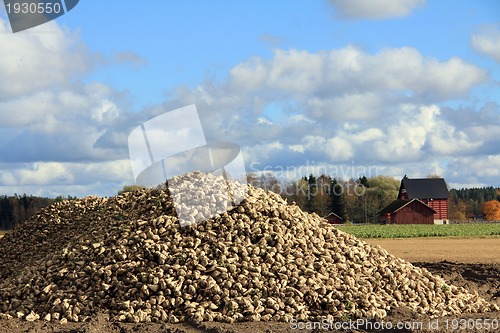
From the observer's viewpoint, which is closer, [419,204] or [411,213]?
[411,213]

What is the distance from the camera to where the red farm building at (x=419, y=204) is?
50.0 meters

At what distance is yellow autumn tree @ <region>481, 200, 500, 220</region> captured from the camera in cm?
7075

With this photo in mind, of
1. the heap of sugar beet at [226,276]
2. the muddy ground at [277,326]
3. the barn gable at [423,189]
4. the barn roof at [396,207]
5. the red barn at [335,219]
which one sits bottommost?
the muddy ground at [277,326]

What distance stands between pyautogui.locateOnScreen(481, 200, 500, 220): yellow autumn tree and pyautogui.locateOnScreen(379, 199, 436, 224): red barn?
947 inches

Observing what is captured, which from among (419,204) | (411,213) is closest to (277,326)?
(411,213)

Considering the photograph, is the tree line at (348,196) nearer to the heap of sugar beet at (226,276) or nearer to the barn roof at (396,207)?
the barn roof at (396,207)

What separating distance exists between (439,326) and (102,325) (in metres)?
4.08

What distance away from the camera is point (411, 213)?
50031 mm

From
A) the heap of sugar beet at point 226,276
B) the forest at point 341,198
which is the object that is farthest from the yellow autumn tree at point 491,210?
the heap of sugar beet at point 226,276

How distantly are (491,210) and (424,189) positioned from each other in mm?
22960

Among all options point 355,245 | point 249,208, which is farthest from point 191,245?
point 355,245

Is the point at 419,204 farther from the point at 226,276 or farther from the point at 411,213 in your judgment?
the point at 226,276

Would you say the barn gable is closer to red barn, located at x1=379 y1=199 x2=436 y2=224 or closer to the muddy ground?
red barn, located at x1=379 y1=199 x2=436 y2=224

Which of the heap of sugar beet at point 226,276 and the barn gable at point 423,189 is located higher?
the barn gable at point 423,189
